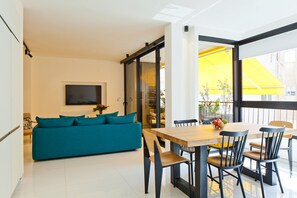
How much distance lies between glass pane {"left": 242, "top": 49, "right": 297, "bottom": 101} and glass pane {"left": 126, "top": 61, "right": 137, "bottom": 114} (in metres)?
3.71

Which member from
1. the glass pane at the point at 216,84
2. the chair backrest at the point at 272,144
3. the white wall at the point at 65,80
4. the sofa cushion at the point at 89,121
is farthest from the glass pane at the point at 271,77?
the white wall at the point at 65,80

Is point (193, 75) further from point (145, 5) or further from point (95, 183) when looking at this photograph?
point (95, 183)

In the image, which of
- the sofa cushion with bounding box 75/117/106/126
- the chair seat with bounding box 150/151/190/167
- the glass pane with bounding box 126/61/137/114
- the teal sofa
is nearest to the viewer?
the chair seat with bounding box 150/151/190/167

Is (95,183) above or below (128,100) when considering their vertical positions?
below

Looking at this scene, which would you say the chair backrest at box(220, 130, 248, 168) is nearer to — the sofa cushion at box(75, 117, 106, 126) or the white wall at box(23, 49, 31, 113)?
the sofa cushion at box(75, 117, 106, 126)

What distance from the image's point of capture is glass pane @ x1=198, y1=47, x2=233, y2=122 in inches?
214

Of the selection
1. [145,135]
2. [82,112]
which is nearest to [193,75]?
[145,135]

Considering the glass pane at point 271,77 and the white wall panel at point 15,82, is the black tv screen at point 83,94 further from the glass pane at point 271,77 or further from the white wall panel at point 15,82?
the glass pane at point 271,77

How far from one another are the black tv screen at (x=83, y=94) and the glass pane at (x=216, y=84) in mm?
4186

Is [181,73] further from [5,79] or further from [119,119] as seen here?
[5,79]

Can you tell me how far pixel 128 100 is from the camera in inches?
320

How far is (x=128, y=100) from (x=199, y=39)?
169 inches

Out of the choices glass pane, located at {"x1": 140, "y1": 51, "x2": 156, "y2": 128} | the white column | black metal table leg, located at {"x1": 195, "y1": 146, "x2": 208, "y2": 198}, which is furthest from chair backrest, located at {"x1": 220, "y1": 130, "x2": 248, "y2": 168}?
glass pane, located at {"x1": 140, "y1": 51, "x2": 156, "y2": 128}

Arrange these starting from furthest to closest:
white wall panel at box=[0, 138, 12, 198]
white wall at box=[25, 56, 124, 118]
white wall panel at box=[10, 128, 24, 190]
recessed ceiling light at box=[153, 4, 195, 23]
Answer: white wall at box=[25, 56, 124, 118] < recessed ceiling light at box=[153, 4, 195, 23] < white wall panel at box=[10, 128, 24, 190] < white wall panel at box=[0, 138, 12, 198]
